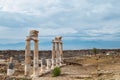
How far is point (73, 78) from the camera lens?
28.5 m

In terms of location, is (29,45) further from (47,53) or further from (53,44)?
(47,53)

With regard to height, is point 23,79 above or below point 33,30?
below

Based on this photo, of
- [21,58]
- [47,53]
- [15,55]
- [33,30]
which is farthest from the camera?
[47,53]

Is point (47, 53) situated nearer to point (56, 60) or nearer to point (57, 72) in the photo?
point (56, 60)

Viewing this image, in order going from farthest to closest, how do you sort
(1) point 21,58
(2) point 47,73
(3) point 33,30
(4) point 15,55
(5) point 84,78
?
(4) point 15,55 → (1) point 21,58 → (2) point 47,73 → (3) point 33,30 → (5) point 84,78

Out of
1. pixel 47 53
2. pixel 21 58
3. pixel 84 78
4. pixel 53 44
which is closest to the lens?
pixel 84 78

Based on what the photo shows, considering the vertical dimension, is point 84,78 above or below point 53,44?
below

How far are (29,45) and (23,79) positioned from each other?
393 cm

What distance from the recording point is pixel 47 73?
34.2 meters

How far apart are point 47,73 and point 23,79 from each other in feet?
19.8

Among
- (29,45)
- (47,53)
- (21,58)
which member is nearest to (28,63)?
(29,45)

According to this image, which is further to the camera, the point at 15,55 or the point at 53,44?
the point at 15,55

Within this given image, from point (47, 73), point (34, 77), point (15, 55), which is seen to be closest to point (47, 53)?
point (15, 55)

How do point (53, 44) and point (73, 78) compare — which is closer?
point (73, 78)
